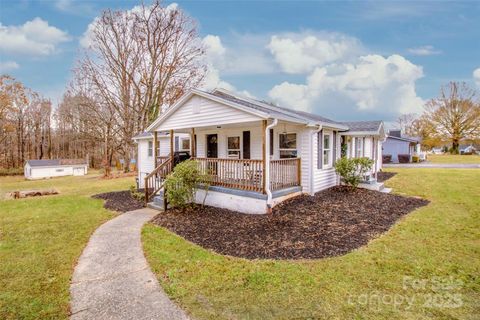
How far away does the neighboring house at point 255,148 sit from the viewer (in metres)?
7.89

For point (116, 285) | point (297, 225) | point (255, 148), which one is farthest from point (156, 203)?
point (116, 285)

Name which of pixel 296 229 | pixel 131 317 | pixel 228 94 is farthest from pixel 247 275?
pixel 228 94

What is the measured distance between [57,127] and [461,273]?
145ft

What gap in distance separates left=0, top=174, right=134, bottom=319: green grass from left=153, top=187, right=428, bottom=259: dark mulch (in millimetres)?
2321

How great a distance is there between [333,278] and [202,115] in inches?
274

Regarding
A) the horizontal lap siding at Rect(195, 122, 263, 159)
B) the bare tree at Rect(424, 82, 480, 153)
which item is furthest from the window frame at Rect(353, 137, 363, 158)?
the bare tree at Rect(424, 82, 480, 153)

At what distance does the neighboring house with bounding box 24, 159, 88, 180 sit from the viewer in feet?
87.2

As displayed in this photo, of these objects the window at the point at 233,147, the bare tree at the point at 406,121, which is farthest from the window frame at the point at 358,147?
the bare tree at the point at 406,121

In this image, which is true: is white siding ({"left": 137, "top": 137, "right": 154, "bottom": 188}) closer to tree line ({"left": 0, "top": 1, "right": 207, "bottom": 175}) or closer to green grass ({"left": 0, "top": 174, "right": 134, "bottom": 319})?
green grass ({"left": 0, "top": 174, "right": 134, "bottom": 319})

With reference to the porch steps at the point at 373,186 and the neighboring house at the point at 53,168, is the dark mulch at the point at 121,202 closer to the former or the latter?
the porch steps at the point at 373,186

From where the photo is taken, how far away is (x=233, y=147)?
1170 cm

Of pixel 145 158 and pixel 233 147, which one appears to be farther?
pixel 145 158

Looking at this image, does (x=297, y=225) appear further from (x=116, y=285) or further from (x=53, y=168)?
(x=53, y=168)

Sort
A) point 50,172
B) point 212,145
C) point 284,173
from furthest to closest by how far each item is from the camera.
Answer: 1. point 50,172
2. point 212,145
3. point 284,173
